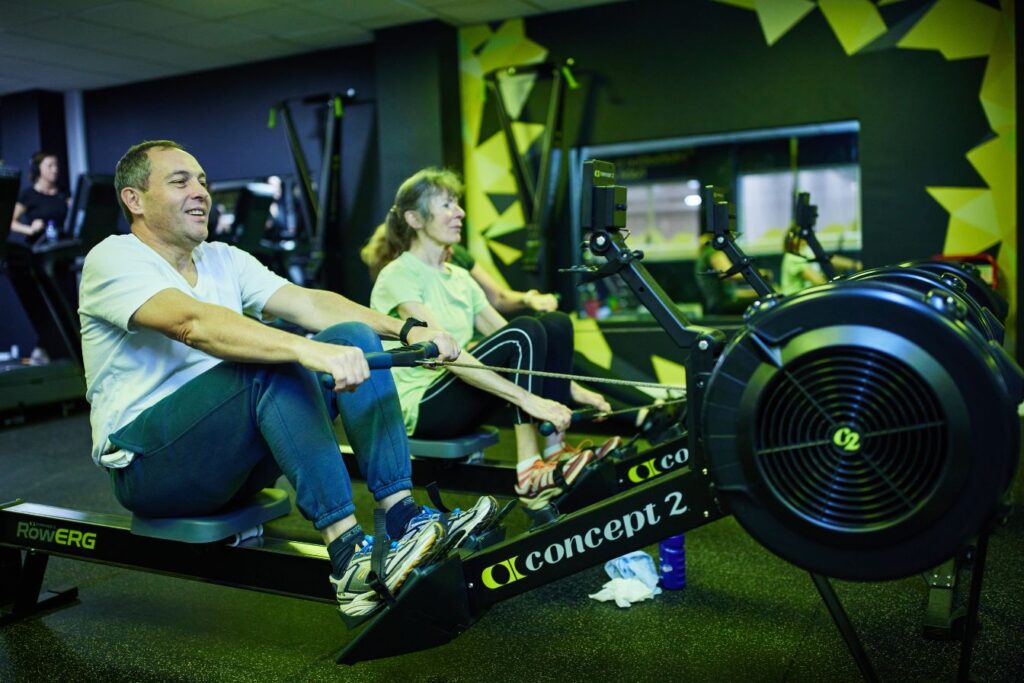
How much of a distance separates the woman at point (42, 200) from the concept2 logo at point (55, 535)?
4.85 meters

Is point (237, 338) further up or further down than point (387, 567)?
further up

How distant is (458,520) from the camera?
204cm

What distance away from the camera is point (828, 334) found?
1509 mm

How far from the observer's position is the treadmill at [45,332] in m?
5.97

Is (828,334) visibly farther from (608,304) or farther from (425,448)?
(608,304)

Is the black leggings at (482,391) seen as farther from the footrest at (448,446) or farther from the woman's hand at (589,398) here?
the woman's hand at (589,398)

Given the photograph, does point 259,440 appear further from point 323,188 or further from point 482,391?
point 323,188

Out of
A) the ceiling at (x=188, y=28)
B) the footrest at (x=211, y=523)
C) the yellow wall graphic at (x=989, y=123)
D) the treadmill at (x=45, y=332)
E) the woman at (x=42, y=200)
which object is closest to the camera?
the footrest at (x=211, y=523)

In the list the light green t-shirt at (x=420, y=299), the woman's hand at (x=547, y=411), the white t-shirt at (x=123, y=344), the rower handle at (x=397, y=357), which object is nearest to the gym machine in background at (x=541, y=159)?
the light green t-shirt at (x=420, y=299)

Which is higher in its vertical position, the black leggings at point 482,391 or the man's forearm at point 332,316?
the man's forearm at point 332,316

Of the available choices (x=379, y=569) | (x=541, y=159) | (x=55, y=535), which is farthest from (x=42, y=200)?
(x=379, y=569)

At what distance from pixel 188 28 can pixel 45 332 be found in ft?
7.90

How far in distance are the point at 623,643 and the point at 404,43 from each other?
497 centimetres

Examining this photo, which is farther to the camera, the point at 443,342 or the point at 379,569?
the point at 443,342
